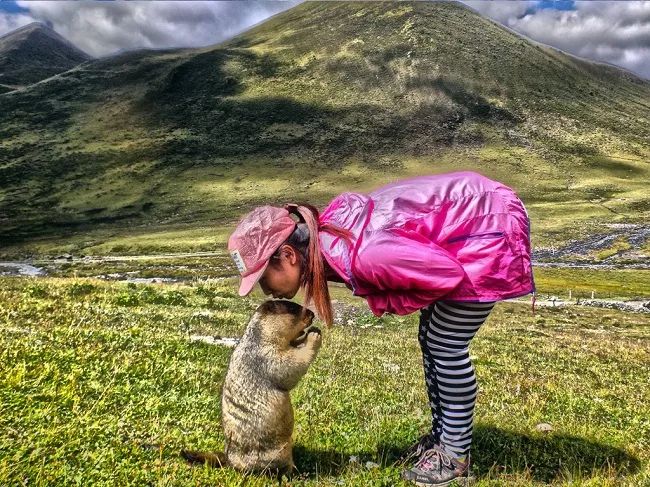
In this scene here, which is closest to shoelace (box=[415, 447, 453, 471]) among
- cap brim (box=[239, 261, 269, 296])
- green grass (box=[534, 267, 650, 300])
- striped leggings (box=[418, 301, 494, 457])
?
striped leggings (box=[418, 301, 494, 457])

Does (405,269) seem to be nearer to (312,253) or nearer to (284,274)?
(312,253)

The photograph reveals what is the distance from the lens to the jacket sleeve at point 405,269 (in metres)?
5.18

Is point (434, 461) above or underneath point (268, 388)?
underneath

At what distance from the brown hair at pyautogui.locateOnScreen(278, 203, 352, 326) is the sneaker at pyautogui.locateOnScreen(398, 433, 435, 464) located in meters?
2.09

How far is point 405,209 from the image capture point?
566 cm

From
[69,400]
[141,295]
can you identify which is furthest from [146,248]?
[69,400]

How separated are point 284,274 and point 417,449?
279 cm

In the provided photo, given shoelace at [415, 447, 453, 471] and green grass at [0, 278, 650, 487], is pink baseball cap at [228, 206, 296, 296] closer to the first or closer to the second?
green grass at [0, 278, 650, 487]

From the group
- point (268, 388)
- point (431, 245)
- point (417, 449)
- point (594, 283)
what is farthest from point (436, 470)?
point (594, 283)

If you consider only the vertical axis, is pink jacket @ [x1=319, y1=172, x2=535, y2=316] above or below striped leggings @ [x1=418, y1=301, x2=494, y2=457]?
above

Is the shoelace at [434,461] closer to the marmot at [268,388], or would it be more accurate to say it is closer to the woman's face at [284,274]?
the marmot at [268,388]

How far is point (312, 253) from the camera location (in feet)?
17.6

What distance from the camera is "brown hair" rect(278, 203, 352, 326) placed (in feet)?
17.6

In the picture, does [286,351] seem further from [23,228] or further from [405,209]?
[23,228]
